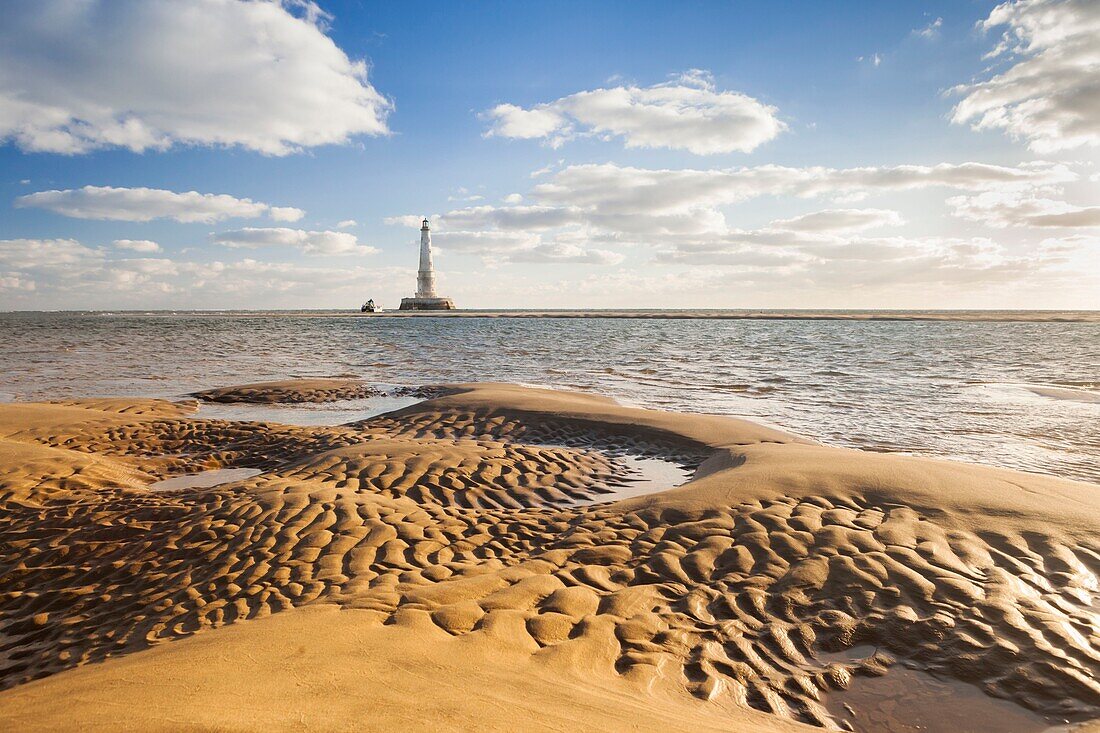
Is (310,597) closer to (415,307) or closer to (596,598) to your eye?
(596,598)

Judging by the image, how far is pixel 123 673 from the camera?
2.93m

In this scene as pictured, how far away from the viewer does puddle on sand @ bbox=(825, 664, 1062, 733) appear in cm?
308

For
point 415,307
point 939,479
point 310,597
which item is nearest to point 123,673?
point 310,597

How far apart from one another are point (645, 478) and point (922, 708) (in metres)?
5.40

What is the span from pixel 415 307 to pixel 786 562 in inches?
4659

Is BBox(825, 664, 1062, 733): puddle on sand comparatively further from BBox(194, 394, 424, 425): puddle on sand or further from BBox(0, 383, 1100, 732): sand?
BBox(194, 394, 424, 425): puddle on sand

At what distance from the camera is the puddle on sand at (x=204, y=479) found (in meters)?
7.93

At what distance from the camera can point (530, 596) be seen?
4.27 metres

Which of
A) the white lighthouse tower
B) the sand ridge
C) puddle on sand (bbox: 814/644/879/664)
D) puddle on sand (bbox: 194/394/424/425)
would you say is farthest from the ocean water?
the white lighthouse tower

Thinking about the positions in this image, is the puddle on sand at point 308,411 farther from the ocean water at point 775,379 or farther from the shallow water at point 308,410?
the ocean water at point 775,379

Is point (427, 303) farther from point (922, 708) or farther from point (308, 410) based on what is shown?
point (922, 708)

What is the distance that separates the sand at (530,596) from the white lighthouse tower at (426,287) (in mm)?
94918

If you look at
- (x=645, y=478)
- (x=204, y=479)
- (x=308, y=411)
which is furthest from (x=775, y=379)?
(x=204, y=479)

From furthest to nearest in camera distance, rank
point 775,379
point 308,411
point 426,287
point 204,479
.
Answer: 1. point 426,287
2. point 775,379
3. point 308,411
4. point 204,479
